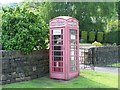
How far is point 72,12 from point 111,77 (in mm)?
19989

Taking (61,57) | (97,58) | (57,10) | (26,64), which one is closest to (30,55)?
(26,64)

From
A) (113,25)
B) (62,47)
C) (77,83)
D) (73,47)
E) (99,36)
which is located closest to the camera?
(77,83)

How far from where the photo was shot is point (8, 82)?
7.93 meters

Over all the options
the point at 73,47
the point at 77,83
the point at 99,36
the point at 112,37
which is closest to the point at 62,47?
the point at 73,47

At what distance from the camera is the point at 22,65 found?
835cm

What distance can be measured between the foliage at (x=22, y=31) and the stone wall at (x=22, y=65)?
28 cm

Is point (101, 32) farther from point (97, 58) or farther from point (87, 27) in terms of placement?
point (97, 58)

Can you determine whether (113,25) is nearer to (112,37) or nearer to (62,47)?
(112,37)

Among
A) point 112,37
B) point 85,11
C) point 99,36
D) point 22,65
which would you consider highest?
point 85,11

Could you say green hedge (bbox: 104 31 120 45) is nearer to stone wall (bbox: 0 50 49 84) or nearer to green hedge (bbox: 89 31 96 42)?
green hedge (bbox: 89 31 96 42)

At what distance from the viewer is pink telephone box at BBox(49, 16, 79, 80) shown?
8664 millimetres

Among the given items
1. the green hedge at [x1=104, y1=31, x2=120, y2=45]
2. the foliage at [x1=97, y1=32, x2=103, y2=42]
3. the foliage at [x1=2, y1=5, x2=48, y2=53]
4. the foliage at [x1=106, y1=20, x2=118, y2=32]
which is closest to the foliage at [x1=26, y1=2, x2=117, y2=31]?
the foliage at [x1=106, y1=20, x2=118, y2=32]

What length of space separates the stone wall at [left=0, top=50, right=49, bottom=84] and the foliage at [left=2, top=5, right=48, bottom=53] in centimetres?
28

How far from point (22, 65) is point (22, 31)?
1133 millimetres
